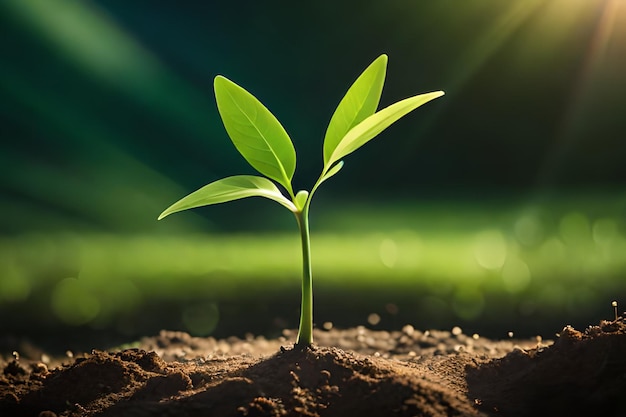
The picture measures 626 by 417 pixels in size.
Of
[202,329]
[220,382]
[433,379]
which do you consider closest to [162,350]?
[202,329]

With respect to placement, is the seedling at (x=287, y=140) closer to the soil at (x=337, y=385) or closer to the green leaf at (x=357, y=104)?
the green leaf at (x=357, y=104)

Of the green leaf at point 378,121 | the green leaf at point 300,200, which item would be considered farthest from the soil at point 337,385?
the green leaf at point 378,121

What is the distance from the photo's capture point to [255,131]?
3.92 feet

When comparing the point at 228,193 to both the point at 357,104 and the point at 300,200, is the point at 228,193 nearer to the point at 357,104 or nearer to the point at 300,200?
the point at 300,200

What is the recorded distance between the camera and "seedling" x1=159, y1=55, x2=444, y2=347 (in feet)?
3.74

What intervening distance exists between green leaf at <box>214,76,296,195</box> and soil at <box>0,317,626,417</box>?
0.33 meters

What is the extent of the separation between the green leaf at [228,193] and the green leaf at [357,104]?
0.12m

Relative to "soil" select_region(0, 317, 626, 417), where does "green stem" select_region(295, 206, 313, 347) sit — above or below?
above

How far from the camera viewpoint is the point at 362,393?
1045 mm

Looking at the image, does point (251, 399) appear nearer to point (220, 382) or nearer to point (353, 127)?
point (220, 382)

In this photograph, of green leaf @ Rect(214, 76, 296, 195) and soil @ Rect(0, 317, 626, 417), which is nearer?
soil @ Rect(0, 317, 626, 417)

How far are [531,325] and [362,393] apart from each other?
1.19 metres

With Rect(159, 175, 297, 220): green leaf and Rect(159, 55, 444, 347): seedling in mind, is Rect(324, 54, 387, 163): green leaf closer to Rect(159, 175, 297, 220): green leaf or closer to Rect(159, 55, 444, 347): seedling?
Rect(159, 55, 444, 347): seedling

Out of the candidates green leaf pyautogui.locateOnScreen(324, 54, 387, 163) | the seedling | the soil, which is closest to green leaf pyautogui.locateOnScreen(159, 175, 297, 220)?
the seedling
